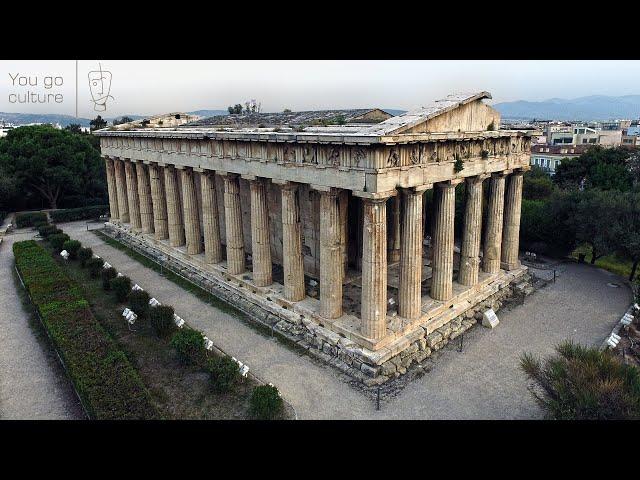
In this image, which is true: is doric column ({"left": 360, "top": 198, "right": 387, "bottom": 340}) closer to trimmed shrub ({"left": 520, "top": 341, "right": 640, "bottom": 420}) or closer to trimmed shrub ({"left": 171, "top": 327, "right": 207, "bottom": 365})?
trimmed shrub ({"left": 520, "top": 341, "right": 640, "bottom": 420})

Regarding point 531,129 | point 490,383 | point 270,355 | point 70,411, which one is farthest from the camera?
point 531,129

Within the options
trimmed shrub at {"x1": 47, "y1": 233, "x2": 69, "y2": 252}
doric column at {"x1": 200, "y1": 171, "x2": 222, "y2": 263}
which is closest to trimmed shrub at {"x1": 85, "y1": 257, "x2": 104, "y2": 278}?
trimmed shrub at {"x1": 47, "y1": 233, "x2": 69, "y2": 252}

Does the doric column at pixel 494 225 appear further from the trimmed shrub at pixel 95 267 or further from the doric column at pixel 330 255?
the trimmed shrub at pixel 95 267

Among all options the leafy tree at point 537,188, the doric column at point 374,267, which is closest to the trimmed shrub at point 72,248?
the doric column at point 374,267

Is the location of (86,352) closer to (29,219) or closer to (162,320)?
(162,320)

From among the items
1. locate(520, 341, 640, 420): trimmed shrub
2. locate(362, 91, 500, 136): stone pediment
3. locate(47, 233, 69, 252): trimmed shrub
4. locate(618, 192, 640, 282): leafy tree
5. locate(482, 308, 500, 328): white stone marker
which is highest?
locate(362, 91, 500, 136): stone pediment

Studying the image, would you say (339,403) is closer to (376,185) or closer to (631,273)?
(376,185)

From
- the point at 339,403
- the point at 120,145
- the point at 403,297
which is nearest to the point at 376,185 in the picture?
the point at 403,297
